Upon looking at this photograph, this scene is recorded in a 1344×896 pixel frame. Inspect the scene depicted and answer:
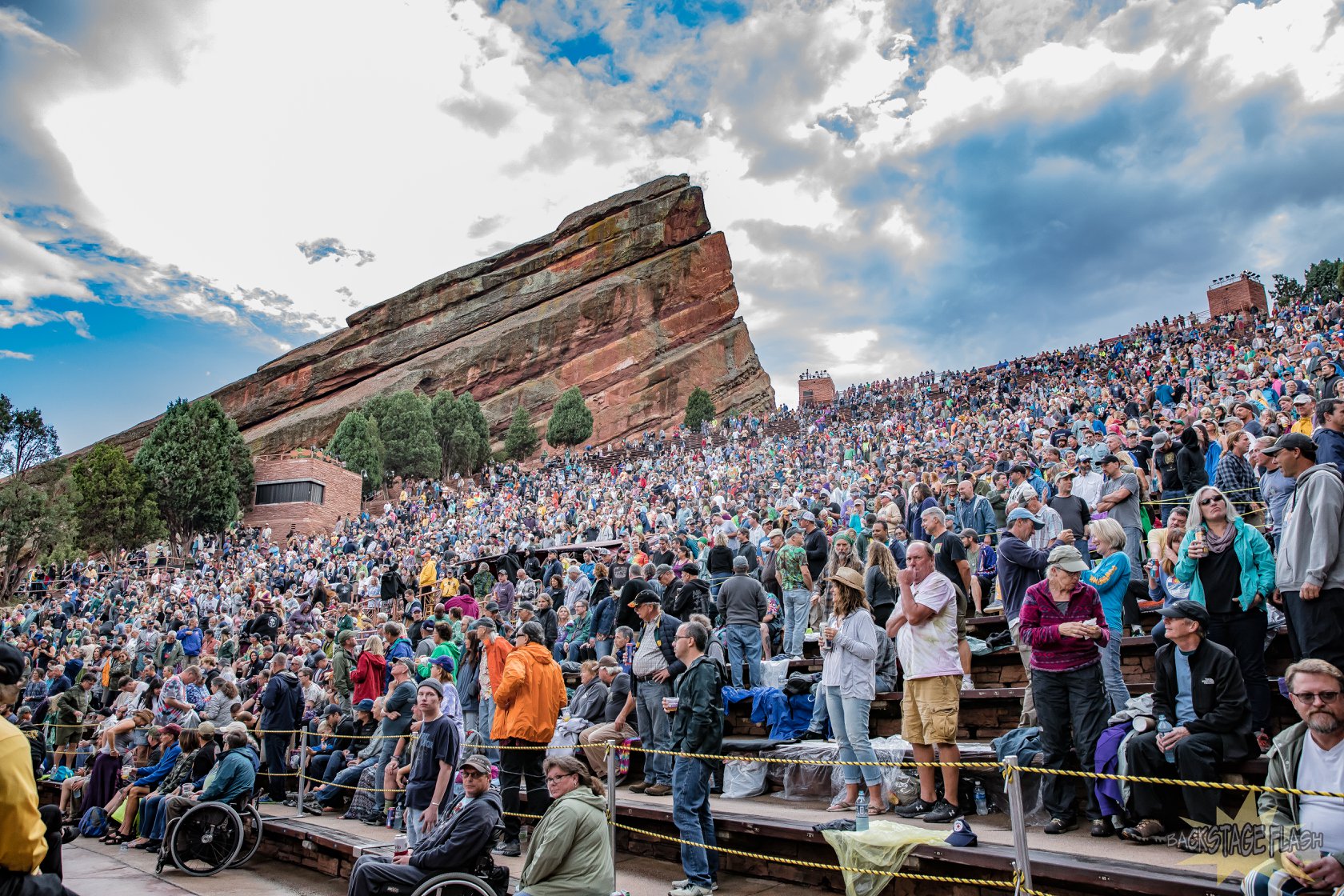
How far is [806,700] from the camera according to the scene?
24.7 ft

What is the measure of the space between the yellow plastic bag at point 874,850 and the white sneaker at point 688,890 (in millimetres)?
899

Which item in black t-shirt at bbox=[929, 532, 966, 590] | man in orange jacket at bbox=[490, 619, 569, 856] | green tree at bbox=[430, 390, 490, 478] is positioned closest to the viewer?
man in orange jacket at bbox=[490, 619, 569, 856]

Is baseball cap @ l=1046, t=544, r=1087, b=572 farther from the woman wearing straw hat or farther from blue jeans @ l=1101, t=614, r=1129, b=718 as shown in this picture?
the woman wearing straw hat

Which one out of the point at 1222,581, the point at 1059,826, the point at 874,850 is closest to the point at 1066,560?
the point at 1222,581

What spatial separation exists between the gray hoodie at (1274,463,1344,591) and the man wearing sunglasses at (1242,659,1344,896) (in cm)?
122

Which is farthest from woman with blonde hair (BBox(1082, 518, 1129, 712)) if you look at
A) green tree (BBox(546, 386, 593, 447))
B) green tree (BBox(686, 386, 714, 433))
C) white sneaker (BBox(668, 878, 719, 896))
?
green tree (BBox(546, 386, 593, 447))

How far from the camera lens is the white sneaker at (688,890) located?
5.21m

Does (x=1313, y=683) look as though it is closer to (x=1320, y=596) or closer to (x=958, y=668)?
(x=1320, y=596)

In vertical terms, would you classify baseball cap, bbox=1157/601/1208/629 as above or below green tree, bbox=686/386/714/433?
below

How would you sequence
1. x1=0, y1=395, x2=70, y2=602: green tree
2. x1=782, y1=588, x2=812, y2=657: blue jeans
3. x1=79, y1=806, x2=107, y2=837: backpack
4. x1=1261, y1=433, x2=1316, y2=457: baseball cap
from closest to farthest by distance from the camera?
x1=1261, y1=433, x2=1316, y2=457: baseball cap, x1=782, y1=588, x2=812, y2=657: blue jeans, x1=79, y1=806, x2=107, y2=837: backpack, x1=0, y1=395, x2=70, y2=602: green tree

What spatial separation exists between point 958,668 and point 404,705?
5704 mm

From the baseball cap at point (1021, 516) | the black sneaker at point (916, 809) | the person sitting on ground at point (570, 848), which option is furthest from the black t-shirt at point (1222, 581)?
the person sitting on ground at point (570, 848)

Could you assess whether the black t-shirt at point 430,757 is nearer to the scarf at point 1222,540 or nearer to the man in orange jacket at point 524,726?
the man in orange jacket at point 524,726

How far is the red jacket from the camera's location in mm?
10008
